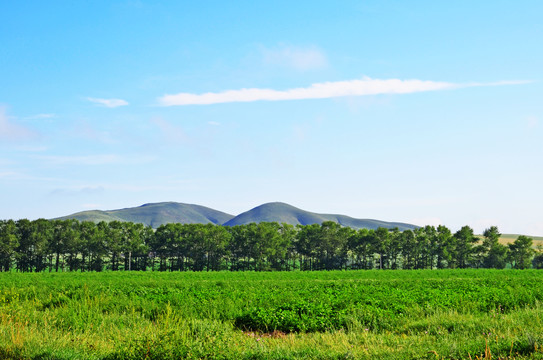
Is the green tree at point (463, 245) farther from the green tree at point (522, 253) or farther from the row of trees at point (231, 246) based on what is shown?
the green tree at point (522, 253)

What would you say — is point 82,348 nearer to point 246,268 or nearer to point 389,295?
point 389,295

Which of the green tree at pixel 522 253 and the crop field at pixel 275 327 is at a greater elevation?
the crop field at pixel 275 327

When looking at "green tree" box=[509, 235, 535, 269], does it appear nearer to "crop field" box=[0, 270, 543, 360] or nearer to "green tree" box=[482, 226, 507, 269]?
"green tree" box=[482, 226, 507, 269]

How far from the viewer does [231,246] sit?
10656 cm

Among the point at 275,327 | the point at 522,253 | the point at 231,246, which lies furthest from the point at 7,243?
the point at 522,253

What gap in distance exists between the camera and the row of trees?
97250mm

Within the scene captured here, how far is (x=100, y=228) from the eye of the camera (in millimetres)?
101688

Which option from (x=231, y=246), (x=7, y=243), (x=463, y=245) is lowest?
(x=231, y=246)

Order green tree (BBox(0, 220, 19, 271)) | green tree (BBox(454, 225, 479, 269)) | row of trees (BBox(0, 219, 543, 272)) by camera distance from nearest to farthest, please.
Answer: green tree (BBox(0, 220, 19, 271)) < row of trees (BBox(0, 219, 543, 272)) < green tree (BBox(454, 225, 479, 269))

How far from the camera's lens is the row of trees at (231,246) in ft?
319

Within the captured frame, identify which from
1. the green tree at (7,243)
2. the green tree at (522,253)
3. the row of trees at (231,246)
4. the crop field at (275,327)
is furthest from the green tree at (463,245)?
the green tree at (7,243)

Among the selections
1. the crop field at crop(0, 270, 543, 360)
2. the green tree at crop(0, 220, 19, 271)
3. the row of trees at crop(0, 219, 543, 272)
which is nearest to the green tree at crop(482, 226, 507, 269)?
the row of trees at crop(0, 219, 543, 272)

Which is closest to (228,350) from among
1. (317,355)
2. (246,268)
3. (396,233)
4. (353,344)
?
(317,355)

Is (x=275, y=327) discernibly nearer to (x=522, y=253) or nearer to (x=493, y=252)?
(x=493, y=252)
